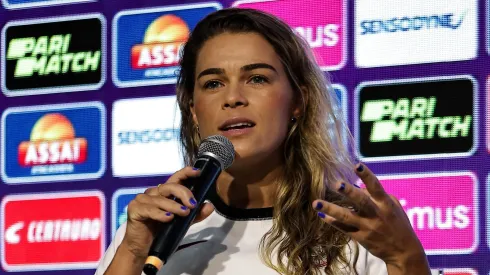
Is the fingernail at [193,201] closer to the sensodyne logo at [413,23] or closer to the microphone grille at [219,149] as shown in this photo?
the microphone grille at [219,149]

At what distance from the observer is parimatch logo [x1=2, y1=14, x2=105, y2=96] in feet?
9.10

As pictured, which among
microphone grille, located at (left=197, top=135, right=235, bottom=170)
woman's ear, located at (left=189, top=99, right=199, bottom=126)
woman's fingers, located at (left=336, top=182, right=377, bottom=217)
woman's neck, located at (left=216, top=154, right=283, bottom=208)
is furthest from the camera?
woman's ear, located at (left=189, top=99, right=199, bottom=126)

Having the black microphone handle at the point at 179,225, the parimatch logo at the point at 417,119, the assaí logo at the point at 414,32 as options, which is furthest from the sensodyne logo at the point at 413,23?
the black microphone handle at the point at 179,225

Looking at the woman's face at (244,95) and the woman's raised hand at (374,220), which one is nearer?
the woman's raised hand at (374,220)

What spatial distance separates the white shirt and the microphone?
23cm

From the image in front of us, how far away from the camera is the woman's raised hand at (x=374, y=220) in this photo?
1130 mm

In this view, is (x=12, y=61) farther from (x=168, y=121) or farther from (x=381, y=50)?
(x=381, y=50)

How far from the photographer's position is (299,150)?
1.66m

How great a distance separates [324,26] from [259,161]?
1.01 meters

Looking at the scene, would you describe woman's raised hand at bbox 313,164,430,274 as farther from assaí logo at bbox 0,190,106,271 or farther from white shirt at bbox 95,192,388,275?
assaí logo at bbox 0,190,106,271

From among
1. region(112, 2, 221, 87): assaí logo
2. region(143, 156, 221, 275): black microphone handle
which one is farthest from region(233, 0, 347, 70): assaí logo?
region(143, 156, 221, 275): black microphone handle

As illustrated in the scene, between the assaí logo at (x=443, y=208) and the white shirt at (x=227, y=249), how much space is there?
2.66ft

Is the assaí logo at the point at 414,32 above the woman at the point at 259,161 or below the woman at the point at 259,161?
above

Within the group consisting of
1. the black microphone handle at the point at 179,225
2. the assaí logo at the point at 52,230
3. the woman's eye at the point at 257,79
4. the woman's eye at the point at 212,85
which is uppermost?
the woman's eye at the point at 257,79
